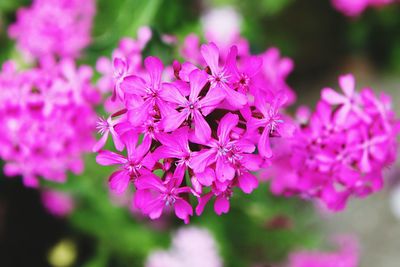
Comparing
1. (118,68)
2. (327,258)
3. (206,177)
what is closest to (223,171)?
(206,177)

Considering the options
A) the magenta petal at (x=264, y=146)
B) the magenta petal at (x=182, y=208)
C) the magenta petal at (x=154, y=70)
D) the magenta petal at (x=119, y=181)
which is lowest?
the magenta petal at (x=119, y=181)

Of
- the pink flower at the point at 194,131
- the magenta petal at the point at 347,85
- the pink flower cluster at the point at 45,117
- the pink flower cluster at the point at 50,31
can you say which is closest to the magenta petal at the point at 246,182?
the pink flower at the point at 194,131

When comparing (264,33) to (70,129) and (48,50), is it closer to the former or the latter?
(48,50)

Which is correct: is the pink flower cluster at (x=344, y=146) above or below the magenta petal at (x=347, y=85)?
below

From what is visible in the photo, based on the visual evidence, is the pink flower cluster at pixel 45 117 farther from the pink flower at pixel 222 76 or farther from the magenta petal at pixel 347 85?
the magenta petal at pixel 347 85

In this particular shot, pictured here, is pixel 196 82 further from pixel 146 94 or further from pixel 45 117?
pixel 45 117
